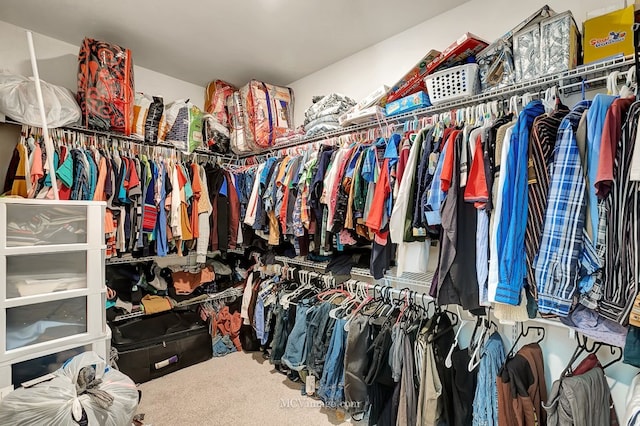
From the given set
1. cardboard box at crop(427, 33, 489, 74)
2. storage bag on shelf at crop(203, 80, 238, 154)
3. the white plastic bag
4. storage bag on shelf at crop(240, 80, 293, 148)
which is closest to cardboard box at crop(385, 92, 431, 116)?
cardboard box at crop(427, 33, 489, 74)

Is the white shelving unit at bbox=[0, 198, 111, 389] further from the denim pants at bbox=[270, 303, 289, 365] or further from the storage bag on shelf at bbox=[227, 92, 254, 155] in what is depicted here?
the storage bag on shelf at bbox=[227, 92, 254, 155]

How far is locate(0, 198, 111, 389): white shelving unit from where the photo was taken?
4.94 ft

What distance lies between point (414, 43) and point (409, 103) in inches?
27.8

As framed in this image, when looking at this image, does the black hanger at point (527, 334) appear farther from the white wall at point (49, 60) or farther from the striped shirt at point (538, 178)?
the white wall at point (49, 60)

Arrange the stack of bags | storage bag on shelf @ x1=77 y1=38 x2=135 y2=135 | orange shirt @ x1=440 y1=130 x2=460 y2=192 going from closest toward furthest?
orange shirt @ x1=440 y1=130 x2=460 y2=192, storage bag on shelf @ x1=77 y1=38 x2=135 y2=135, the stack of bags

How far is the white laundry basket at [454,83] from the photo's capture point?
1.64 metres

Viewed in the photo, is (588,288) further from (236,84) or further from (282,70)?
(236,84)

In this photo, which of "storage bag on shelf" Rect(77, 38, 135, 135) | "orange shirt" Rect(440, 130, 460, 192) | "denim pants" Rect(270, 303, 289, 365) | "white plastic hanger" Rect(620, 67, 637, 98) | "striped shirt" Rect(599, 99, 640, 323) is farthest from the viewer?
"denim pants" Rect(270, 303, 289, 365)

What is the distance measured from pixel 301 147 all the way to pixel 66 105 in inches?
67.7

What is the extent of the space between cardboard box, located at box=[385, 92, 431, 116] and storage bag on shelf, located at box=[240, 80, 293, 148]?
4.32 ft

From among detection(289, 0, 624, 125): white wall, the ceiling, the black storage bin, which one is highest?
the ceiling

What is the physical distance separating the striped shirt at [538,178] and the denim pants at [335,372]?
120 centimetres

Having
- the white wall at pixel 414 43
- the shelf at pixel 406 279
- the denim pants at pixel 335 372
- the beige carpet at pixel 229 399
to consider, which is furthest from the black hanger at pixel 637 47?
the beige carpet at pixel 229 399

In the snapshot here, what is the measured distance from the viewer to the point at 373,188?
5.83ft
